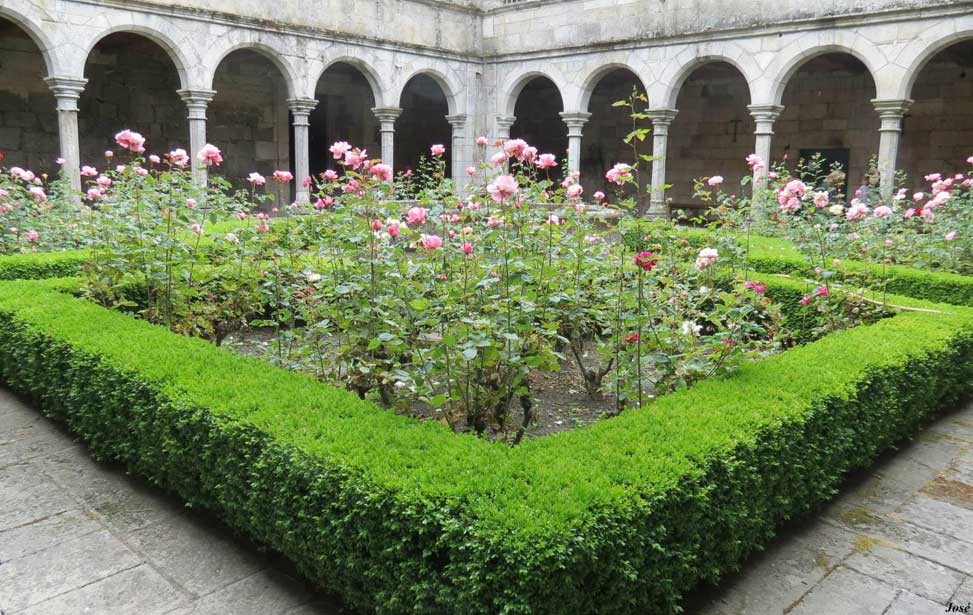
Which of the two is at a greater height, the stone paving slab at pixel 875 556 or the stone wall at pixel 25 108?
the stone wall at pixel 25 108

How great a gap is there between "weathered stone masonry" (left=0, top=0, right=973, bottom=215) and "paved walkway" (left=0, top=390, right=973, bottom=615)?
7.08 meters

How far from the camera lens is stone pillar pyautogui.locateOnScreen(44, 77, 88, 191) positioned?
30.5 ft

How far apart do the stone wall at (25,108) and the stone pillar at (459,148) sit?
6.13m

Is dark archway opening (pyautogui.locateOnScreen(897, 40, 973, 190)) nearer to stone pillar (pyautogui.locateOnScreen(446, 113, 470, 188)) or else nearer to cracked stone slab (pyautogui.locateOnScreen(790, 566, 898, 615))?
stone pillar (pyautogui.locateOnScreen(446, 113, 470, 188))

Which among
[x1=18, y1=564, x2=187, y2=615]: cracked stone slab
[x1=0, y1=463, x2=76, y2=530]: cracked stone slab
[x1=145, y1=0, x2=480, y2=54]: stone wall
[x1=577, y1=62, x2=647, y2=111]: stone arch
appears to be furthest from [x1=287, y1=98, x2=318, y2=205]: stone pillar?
[x1=18, y1=564, x2=187, y2=615]: cracked stone slab

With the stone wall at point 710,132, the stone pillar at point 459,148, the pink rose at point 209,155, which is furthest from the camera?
the stone wall at point 710,132

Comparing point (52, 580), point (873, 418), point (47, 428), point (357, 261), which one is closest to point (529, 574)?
point (52, 580)

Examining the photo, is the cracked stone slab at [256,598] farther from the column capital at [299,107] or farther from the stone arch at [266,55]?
the column capital at [299,107]

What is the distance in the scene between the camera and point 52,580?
8.73 ft

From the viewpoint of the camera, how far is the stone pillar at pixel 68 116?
9.30 m

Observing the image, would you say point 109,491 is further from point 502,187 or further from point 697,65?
point 697,65

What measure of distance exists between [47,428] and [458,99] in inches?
407

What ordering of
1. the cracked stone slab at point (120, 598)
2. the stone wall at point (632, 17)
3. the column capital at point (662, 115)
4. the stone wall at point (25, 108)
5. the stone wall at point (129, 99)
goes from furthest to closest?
the stone wall at point (129, 99) → the column capital at point (662, 115) → the stone wall at point (25, 108) → the stone wall at point (632, 17) → the cracked stone slab at point (120, 598)

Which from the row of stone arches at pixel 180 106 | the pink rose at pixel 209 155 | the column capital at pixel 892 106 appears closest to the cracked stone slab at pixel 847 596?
the pink rose at pixel 209 155
